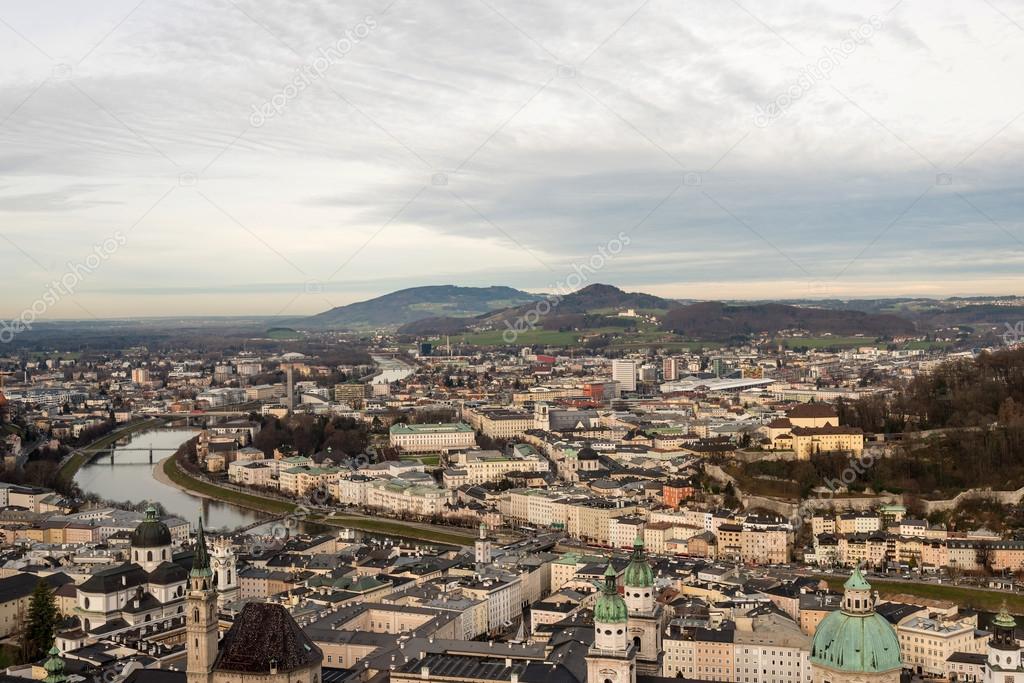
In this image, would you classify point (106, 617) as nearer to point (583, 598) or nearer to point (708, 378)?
point (583, 598)

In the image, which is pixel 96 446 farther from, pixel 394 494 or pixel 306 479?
pixel 394 494

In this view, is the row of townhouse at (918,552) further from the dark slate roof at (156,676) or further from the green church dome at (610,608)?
the dark slate roof at (156,676)

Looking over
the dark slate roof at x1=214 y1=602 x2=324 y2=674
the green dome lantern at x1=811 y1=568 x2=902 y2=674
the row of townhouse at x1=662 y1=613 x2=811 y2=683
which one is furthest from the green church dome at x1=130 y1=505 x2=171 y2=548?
the green dome lantern at x1=811 y1=568 x2=902 y2=674

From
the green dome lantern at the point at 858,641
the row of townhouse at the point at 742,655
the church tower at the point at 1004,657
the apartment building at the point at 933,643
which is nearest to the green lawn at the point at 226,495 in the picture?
the row of townhouse at the point at 742,655

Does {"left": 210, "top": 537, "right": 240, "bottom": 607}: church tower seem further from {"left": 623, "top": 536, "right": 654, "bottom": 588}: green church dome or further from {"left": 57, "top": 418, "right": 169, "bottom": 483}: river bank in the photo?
{"left": 57, "top": 418, "right": 169, "bottom": 483}: river bank

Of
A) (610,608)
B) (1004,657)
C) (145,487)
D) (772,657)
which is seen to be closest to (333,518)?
(145,487)

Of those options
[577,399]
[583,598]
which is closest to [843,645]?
[583,598]
